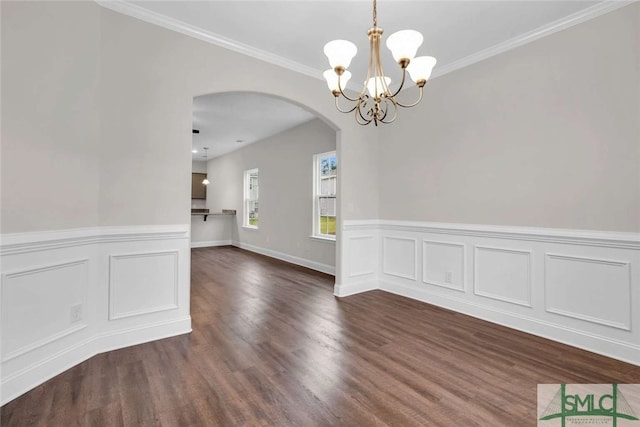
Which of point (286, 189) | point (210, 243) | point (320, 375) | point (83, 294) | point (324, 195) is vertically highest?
point (286, 189)

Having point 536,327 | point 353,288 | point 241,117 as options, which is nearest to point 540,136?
point 536,327

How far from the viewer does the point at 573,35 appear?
2646mm

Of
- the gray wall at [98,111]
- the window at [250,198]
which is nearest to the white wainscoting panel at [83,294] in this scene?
the gray wall at [98,111]

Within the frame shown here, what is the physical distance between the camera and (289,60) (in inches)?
136

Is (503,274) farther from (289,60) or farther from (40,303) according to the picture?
(40,303)

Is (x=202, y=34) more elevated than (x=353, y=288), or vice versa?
(x=202, y=34)

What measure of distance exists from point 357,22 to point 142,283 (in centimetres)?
297

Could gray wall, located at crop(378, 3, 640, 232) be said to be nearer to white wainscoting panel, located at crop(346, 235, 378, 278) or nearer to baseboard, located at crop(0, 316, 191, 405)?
white wainscoting panel, located at crop(346, 235, 378, 278)

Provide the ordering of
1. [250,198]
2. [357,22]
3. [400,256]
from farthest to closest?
[250,198] < [400,256] < [357,22]

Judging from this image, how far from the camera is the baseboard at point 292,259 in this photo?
17.7ft

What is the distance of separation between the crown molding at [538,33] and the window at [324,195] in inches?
93.0

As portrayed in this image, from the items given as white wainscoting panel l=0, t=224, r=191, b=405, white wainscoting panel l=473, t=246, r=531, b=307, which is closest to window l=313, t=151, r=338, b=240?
white wainscoting panel l=473, t=246, r=531, b=307

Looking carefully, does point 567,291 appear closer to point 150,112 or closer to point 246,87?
point 246,87

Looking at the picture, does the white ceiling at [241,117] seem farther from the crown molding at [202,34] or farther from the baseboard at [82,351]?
the baseboard at [82,351]
